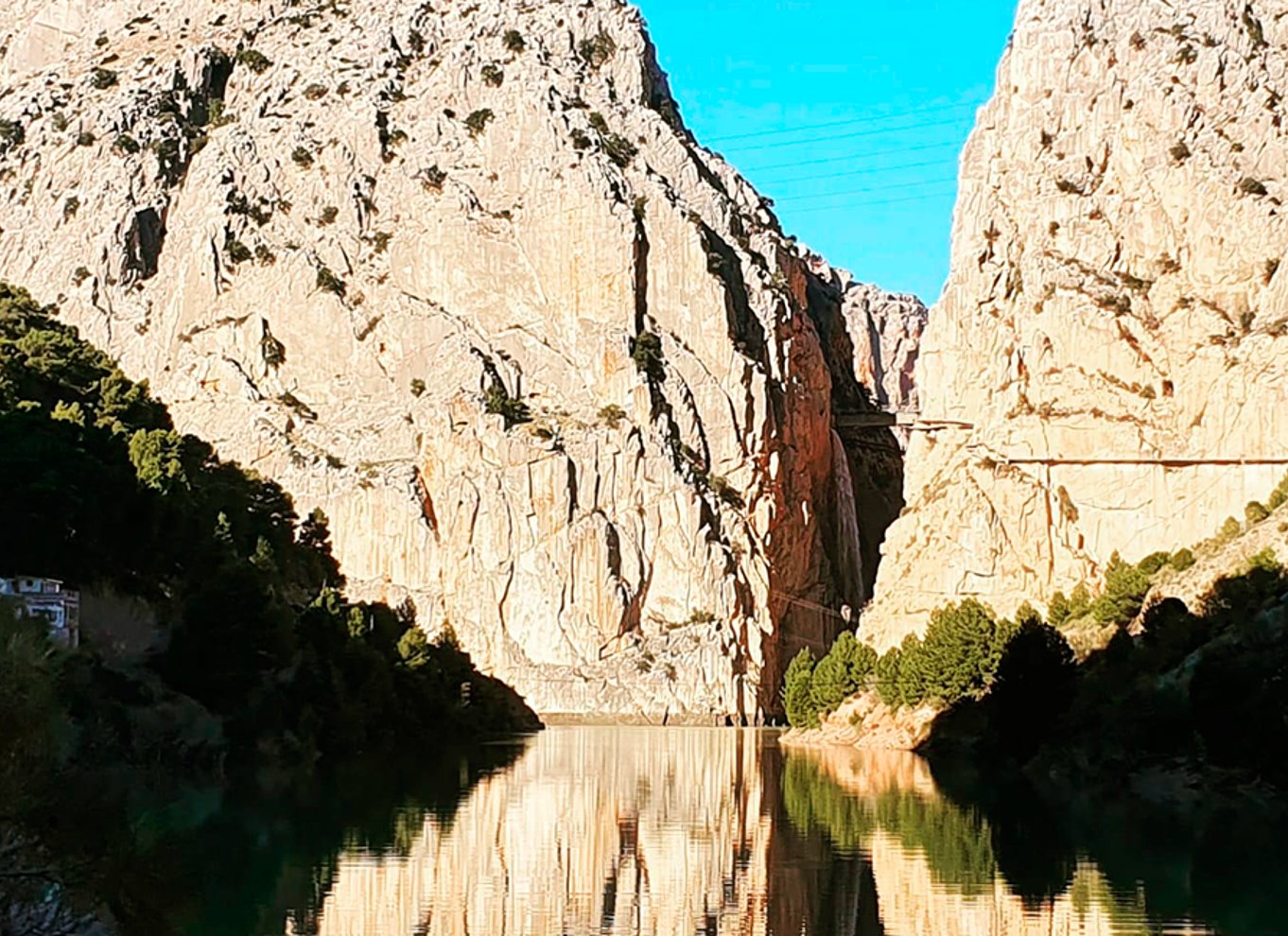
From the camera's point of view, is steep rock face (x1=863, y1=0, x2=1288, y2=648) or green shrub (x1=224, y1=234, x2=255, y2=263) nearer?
steep rock face (x1=863, y1=0, x2=1288, y2=648)

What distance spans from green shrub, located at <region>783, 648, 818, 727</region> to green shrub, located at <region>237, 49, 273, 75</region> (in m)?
68.5

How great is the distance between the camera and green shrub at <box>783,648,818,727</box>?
103 m

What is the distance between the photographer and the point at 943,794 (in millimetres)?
59844

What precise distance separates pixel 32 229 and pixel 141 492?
256ft

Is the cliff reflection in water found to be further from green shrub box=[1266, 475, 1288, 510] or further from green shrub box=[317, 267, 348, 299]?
green shrub box=[317, 267, 348, 299]

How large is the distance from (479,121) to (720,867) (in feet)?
351

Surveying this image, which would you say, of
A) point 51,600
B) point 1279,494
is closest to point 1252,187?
point 1279,494

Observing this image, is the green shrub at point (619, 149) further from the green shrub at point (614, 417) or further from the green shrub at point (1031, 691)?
the green shrub at point (1031, 691)

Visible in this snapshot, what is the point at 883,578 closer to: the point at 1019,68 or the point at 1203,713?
the point at 1019,68

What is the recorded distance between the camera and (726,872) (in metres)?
38.4

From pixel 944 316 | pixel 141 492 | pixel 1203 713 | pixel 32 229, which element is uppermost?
pixel 32 229

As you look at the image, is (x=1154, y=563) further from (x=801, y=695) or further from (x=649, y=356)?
(x=649, y=356)

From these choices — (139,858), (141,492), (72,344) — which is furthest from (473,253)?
(139,858)

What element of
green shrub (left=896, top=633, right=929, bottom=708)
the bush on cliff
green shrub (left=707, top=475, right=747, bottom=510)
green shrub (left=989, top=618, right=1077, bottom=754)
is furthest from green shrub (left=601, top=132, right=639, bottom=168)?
green shrub (left=989, top=618, right=1077, bottom=754)
